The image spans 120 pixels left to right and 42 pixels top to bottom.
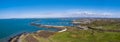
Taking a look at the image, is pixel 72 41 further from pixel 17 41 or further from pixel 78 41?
pixel 17 41

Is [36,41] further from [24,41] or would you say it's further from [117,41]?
[117,41]

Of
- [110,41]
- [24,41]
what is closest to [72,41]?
[110,41]

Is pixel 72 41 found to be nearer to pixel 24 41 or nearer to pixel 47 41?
pixel 47 41

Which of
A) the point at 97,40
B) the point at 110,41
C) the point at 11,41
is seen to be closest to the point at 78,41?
the point at 97,40

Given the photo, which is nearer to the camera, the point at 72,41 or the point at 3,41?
the point at 72,41

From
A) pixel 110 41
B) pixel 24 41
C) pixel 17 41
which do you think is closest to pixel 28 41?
pixel 24 41

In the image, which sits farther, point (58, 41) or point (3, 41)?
point (3, 41)

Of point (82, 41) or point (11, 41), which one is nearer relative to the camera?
point (82, 41)
